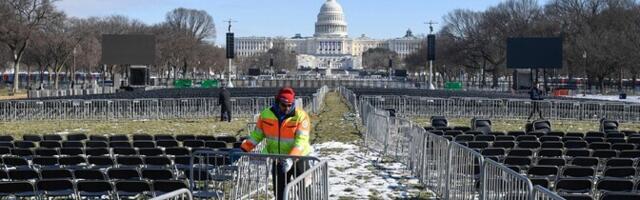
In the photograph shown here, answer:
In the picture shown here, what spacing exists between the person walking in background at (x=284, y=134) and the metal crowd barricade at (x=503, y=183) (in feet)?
7.14

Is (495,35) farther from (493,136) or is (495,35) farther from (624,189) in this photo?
(624,189)

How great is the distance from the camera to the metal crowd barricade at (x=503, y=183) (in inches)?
328

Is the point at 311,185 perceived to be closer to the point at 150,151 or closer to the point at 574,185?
the point at 574,185

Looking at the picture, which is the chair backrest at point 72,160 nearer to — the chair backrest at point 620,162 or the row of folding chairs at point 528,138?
the row of folding chairs at point 528,138

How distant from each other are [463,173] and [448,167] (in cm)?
70

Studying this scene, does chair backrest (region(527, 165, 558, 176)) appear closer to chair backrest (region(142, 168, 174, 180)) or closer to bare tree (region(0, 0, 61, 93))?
chair backrest (region(142, 168, 174, 180))

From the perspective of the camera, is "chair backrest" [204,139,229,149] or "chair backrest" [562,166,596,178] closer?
"chair backrest" [562,166,596,178]

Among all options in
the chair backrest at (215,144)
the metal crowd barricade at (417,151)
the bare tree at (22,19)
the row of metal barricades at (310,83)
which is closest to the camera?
the metal crowd barricade at (417,151)

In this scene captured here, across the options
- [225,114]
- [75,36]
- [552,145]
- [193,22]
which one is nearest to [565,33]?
[75,36]

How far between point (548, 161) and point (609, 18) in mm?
65540

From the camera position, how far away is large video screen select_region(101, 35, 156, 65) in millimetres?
54000

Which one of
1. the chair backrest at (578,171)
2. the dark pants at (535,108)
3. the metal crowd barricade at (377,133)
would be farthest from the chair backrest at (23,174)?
the dark pants at (535,108)

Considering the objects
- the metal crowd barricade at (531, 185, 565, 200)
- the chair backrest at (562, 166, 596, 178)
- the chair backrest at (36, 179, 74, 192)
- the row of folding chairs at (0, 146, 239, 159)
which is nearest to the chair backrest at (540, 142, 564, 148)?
the chair backrest at (562, 166, 596, 178)

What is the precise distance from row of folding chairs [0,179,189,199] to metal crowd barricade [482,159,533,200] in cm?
368
